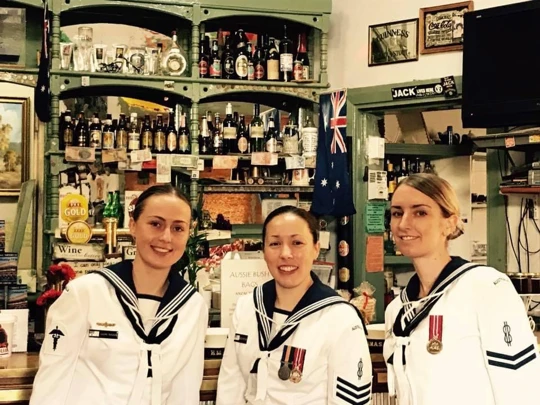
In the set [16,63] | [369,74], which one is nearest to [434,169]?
[369,74]

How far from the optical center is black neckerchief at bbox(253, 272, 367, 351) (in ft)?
8.40

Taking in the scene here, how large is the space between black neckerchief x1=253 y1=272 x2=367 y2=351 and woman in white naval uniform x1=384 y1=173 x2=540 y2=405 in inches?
9.9

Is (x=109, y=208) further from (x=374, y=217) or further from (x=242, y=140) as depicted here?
(x=374, y=217)

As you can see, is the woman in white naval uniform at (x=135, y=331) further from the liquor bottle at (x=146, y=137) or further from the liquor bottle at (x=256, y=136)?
the liquor bottle at (x=256, y=136)

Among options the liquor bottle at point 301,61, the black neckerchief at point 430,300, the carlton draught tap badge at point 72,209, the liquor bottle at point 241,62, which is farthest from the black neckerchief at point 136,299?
the liquor bottle at point 301,61

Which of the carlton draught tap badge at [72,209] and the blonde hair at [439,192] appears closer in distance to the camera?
the blonde hair at [439,192]

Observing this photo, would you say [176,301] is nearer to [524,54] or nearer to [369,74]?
[524,54]

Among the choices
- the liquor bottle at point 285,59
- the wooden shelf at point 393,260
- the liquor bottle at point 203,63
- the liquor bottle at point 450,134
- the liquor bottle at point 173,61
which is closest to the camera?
the liquor bottle at point 173,61

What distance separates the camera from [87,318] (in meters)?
2.47

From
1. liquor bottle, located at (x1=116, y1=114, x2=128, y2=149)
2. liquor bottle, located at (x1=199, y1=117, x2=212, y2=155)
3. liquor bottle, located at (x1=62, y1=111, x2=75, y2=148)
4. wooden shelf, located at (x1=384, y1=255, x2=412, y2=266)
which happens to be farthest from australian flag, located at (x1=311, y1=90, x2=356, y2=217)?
liquor bottle, located at (x1=62, y1=111, x2=75, y2=148)

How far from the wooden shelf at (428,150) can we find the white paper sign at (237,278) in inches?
109

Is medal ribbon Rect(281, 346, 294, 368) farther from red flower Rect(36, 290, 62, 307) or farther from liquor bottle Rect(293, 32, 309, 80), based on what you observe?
liquor bottle Rect(293, 32, 309, 80)

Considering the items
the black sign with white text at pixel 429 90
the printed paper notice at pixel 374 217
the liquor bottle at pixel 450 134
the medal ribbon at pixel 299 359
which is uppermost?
the black sign with white text at pixel 429 90

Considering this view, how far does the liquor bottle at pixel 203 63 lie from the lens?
5371 millimetres
